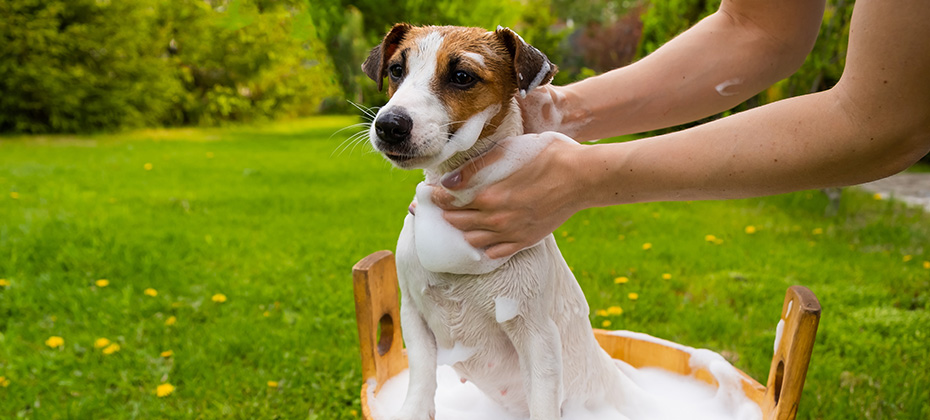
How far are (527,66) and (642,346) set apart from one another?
127cm

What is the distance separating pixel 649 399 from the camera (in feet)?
6.37

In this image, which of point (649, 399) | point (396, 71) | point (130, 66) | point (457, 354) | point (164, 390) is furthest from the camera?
point (130, 66)

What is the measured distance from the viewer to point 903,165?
113 centimetres

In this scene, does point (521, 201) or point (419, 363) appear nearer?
point (521, 201)

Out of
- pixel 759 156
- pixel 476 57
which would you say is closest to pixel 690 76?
pixel 759 156

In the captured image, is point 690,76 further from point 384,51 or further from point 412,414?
point 412,414

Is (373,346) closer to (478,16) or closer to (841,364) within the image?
(841,364)

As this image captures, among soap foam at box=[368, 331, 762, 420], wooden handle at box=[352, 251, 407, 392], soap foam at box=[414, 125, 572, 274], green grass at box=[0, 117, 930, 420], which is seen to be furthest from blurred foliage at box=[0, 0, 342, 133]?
soap foam at box=[414, 125, 572, 274]

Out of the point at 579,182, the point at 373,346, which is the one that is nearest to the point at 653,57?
the point at 579,182

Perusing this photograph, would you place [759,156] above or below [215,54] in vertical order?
above

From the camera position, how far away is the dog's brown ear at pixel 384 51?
1516mm

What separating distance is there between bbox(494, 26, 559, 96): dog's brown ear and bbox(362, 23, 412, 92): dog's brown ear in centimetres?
28

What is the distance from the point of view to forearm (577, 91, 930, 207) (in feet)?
3.58

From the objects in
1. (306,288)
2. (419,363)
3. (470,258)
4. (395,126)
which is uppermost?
(395,126)
